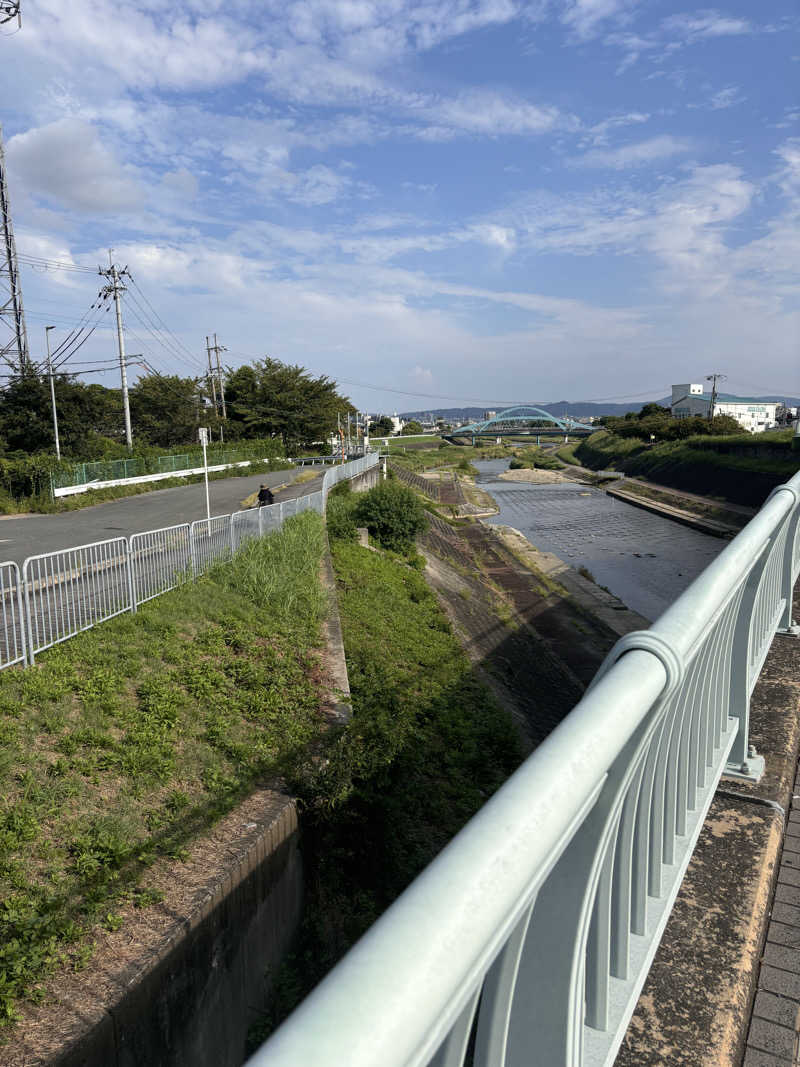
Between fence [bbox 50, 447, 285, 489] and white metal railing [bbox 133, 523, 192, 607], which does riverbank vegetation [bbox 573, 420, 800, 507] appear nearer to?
fence [bbox 50, 447, 285, 489]

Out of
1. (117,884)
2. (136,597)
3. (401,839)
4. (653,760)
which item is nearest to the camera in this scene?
(653,760)

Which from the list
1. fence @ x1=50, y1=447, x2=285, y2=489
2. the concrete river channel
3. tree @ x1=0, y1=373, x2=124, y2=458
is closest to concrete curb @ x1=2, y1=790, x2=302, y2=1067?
the concrete river channel

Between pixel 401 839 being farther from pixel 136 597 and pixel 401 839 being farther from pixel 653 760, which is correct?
pixel 653 760

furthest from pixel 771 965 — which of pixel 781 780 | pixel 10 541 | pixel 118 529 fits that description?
pixel 118 529

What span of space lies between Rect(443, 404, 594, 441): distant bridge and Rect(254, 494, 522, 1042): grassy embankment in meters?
150

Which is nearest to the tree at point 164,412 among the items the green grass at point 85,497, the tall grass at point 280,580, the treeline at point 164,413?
the treeline at point 164,413

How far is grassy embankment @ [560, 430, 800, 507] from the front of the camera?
4825cm

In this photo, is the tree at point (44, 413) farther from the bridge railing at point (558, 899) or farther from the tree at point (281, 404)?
the bridge railing at point (558, 899)

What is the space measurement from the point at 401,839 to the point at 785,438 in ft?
174

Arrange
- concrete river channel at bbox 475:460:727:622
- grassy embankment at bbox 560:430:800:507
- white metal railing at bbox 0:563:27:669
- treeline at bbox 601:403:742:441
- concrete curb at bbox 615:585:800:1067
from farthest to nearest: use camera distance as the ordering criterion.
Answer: treeline at bbox 601:403:742:441, grassy embankment at bbox 560:430:800:507, concrete river channel at bbox 475:460:727:622, white metal railing at bbox 0:563:27:669, concrete curb at bbox 615:585:800:1067

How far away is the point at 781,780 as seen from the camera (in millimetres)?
3365

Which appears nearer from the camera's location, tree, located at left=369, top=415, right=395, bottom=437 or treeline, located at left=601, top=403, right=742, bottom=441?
treeline, located at left=601, top=403, right=742, bottom=441

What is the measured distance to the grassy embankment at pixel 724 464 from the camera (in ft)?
158

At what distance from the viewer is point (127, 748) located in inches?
238
